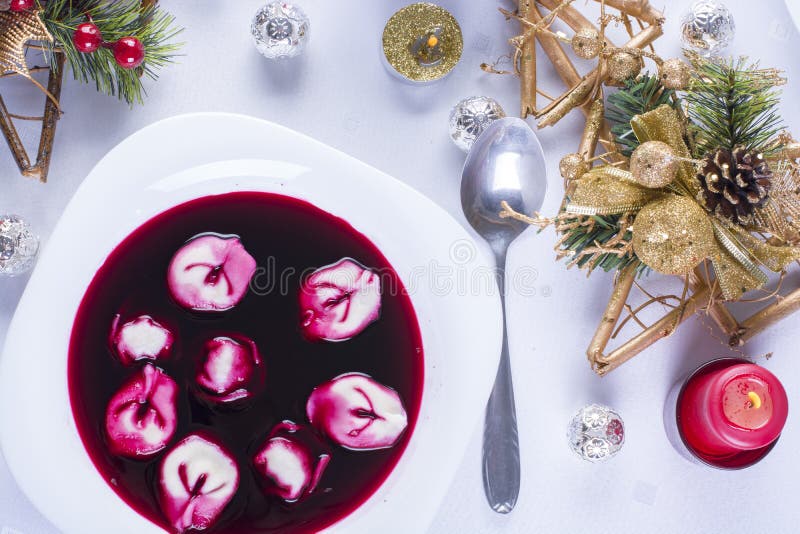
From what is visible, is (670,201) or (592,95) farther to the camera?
(592,95)

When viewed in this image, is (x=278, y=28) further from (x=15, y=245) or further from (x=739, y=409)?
(x=739, y=409)

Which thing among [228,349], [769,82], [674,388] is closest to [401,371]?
[228,349]

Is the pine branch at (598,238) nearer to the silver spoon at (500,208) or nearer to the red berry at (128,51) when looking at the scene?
the silver spoon at (500,208)

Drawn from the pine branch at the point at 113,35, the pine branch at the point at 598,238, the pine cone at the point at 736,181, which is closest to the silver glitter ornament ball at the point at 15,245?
the pine branch at the point at 113,35

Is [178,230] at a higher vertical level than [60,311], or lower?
higher

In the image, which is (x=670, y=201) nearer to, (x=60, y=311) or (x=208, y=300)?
(x=208, y=300)

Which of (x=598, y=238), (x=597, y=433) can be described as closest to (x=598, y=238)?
(x=598, y=238)
